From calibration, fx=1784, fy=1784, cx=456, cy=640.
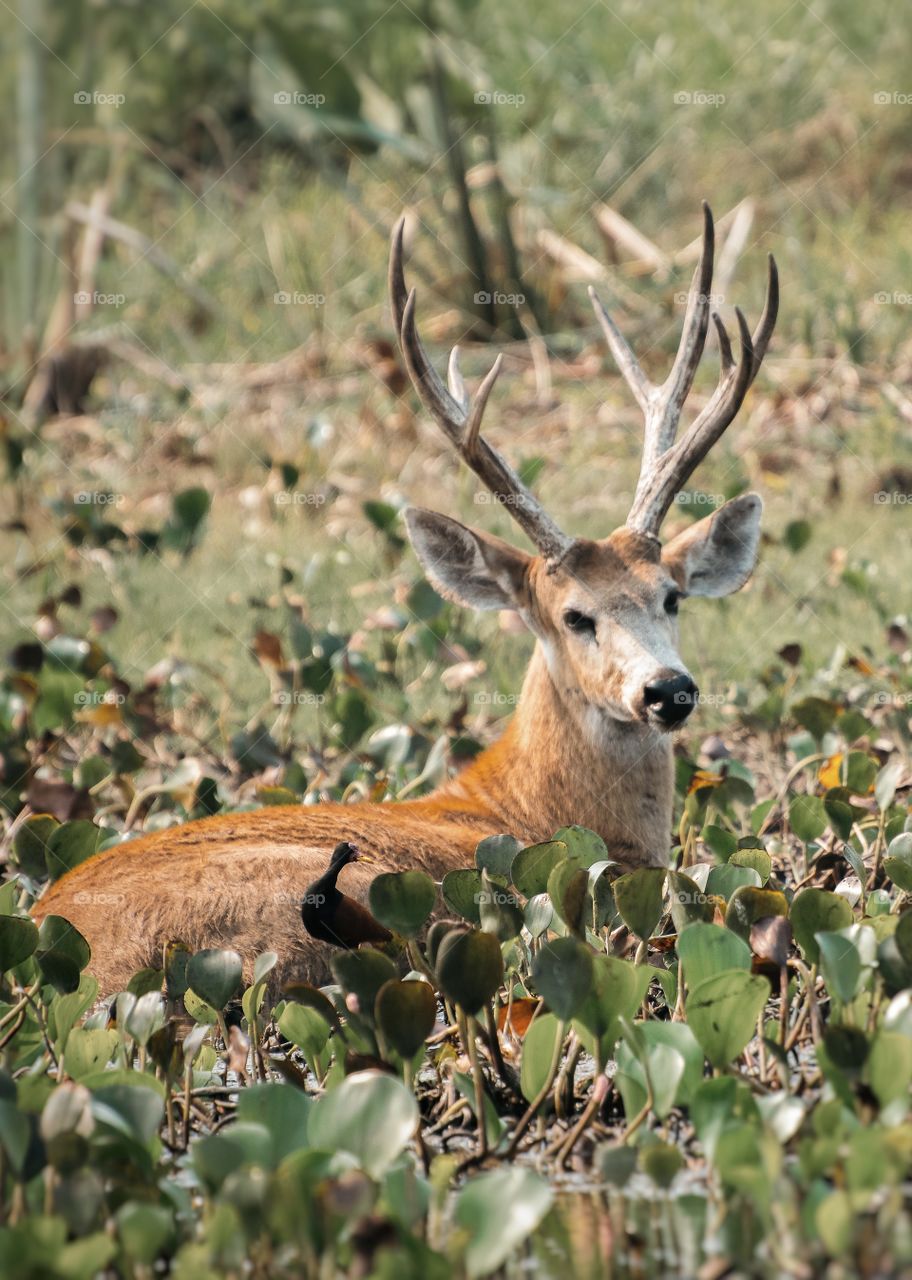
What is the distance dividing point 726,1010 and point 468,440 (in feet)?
7.32

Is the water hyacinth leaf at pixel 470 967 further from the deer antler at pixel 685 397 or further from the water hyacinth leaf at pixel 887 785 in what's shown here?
the deer antler at pixel 685 397

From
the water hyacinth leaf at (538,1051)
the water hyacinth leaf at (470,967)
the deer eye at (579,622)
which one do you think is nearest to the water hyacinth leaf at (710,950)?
the water hyacinth leaf at (538,1051)

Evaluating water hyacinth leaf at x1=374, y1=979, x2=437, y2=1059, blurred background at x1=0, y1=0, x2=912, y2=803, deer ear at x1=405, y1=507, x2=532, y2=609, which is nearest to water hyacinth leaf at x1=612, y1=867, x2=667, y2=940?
water hyacinth leaf at x1=374, y1=979, x2=437, y2=1059

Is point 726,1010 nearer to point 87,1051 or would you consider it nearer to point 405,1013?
point 405,1013

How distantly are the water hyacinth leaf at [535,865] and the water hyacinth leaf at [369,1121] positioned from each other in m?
1.28

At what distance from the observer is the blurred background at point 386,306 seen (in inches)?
332

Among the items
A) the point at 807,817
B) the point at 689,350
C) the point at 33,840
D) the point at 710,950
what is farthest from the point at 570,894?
the point at 689,350

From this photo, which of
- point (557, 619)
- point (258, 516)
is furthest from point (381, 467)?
point (557, 619)

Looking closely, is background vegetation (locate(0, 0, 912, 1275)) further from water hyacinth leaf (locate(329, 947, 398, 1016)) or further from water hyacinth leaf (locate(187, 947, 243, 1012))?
water hyacinth leaf (locate(329, 947, 398, 1016))

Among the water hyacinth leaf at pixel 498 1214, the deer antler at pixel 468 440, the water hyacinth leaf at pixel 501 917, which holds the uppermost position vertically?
the deer antler at pixel 468 440

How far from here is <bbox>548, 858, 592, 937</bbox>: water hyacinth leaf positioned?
4000 mm

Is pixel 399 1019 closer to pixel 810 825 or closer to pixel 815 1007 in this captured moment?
pixel 815 1007

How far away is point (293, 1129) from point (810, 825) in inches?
83.5

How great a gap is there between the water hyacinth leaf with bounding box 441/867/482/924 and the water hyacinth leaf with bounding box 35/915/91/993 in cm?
86
